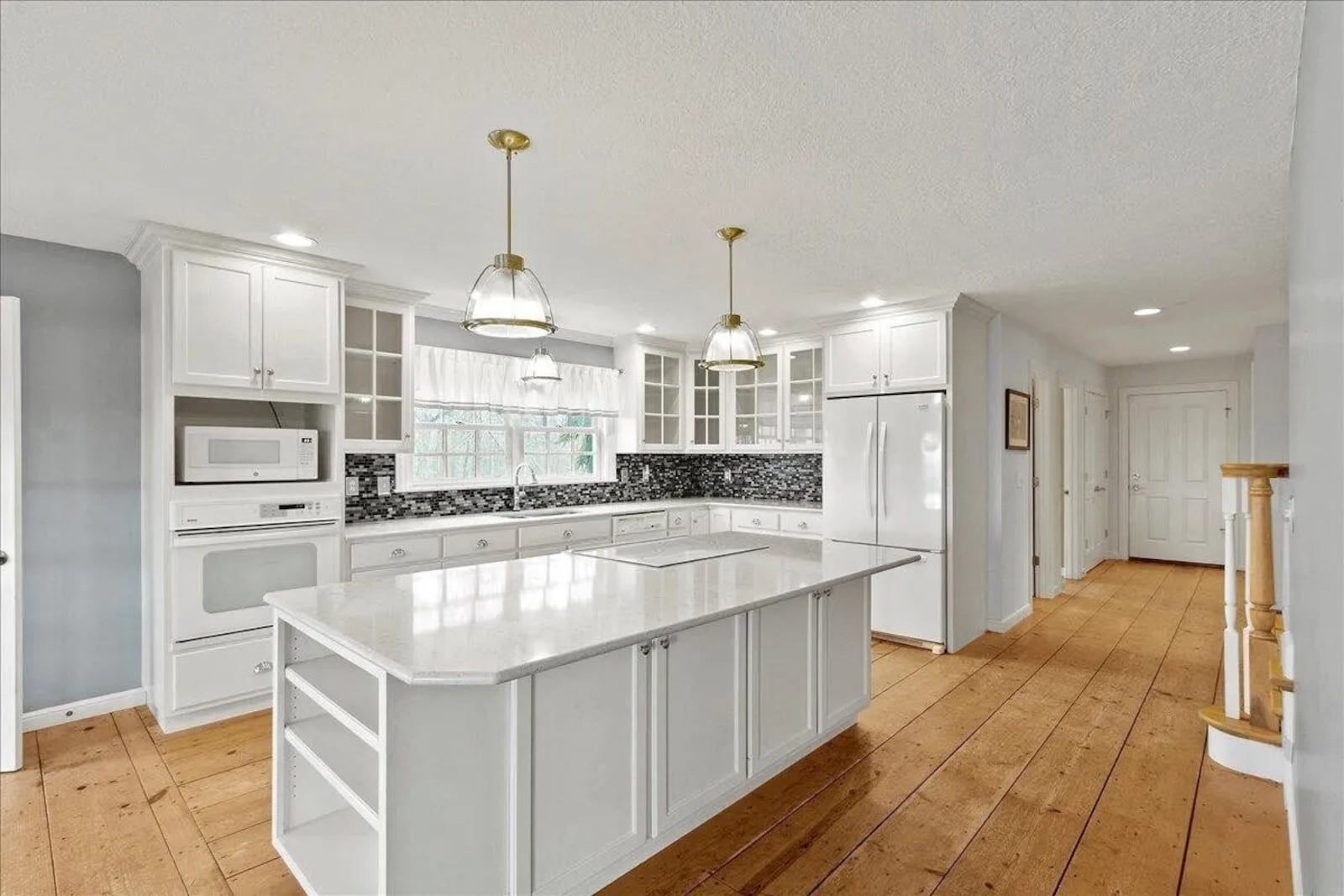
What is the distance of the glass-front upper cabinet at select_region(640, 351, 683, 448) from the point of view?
5.83 meters

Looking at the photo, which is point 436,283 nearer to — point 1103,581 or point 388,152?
point 388,152

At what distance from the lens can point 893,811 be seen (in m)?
2.50

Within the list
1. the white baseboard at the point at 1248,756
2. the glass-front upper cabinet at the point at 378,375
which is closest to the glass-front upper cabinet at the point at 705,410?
the glass-front upper cabinet at the point at 378,375

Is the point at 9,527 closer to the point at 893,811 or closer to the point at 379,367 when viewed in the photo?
the point at 379,367

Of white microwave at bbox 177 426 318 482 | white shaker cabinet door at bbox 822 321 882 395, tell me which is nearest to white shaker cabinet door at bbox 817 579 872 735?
white shaker cabinet door at bbox 822 321 882 395

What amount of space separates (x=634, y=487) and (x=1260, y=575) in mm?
4243

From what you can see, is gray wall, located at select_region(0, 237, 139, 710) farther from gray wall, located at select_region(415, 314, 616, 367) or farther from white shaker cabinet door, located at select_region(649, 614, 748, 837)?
white shaker cabinet door, located at select_region(649, 614, 748, 837)

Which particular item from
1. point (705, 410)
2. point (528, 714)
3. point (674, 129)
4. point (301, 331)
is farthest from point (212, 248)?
point (705, 410)

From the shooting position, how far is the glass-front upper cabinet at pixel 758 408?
5738mm

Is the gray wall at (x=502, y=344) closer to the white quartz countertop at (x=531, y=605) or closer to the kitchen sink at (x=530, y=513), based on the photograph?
the kitchen sink at (x=530, y=513)

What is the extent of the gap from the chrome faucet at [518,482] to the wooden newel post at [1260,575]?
410 cm

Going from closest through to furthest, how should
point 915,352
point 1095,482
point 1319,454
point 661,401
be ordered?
point 1319,454
point 915,352
point 661,401
point 1095,482

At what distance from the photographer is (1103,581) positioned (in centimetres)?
658

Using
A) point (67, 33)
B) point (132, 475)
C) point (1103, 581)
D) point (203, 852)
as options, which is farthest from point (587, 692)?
point (1103, 581)
